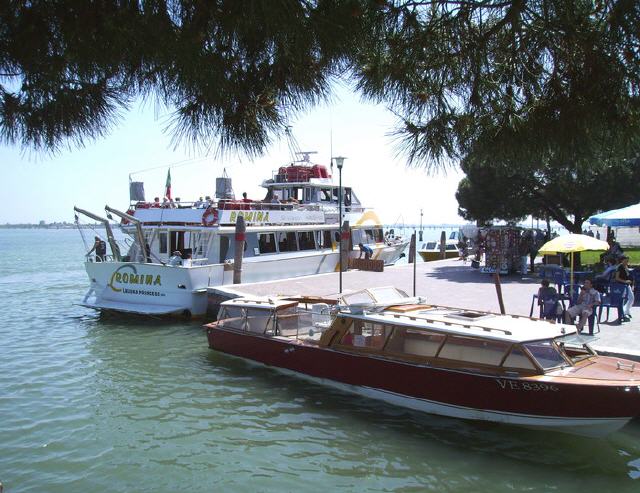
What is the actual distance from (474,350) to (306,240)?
1821 centimetres

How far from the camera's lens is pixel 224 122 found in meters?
4.77

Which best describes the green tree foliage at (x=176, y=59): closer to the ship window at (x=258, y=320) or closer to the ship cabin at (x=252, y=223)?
the ship window at (x=258, y=320)

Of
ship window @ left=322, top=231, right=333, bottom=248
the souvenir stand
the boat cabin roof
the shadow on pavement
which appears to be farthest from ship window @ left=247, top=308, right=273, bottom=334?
Answer: ship window @ left=322, top=231, right=333, bottom=248

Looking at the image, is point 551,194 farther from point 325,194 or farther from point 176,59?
point 176,59

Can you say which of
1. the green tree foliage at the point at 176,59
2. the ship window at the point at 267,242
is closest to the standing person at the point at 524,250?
the ship window at the point at 267,242

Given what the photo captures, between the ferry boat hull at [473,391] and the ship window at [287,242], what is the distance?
44.7 feet

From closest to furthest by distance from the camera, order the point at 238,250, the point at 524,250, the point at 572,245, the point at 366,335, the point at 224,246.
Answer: the point at 366,335, the point at 572,245, the point at 238,250, the point at 224,246, the point at 524,250

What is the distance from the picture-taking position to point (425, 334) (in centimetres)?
1067

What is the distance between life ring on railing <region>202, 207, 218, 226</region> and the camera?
2256cm

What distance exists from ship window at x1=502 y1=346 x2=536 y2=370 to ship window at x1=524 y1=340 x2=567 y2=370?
0.15 meters


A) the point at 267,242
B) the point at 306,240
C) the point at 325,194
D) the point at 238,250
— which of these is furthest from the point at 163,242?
the point at 325,194

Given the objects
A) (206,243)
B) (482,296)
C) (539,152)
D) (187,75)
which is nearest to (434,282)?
(482,296)

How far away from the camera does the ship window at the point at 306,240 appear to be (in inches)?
1082

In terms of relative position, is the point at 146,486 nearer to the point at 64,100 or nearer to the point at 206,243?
the point at 64,100
